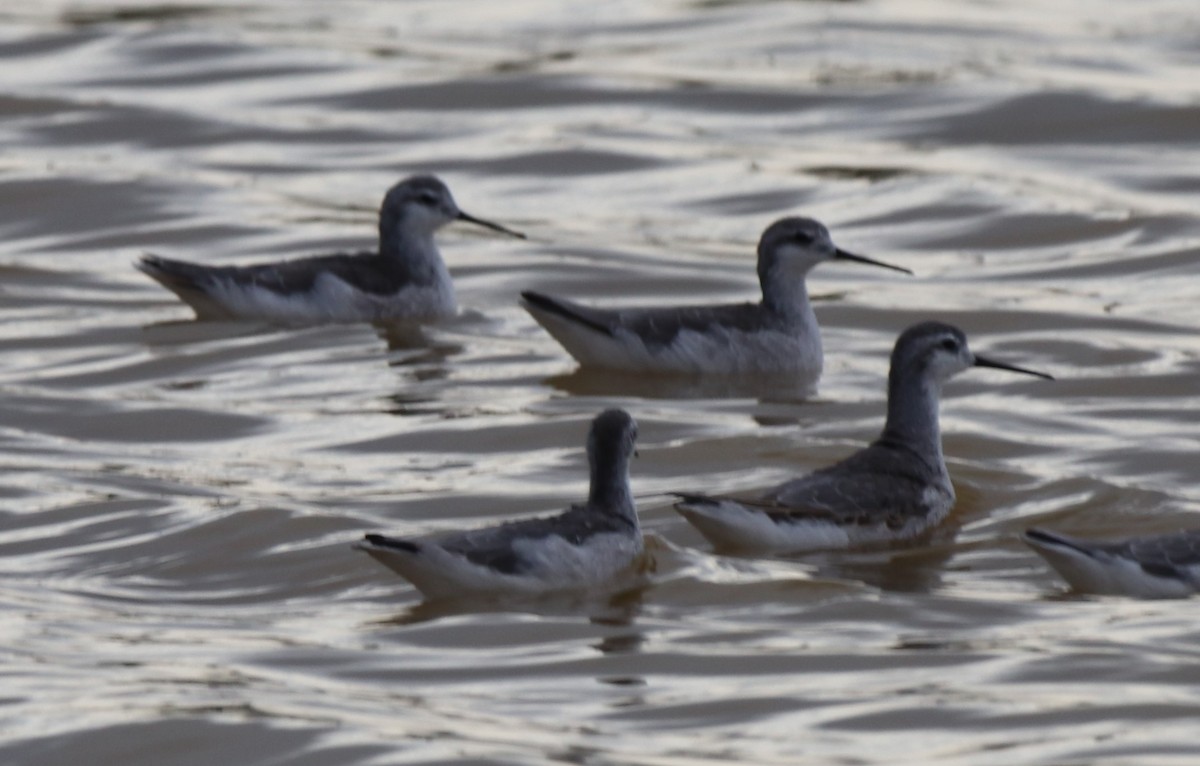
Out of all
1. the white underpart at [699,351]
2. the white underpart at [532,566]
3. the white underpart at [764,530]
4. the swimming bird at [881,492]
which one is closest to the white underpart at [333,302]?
the white underpart at [699,351]

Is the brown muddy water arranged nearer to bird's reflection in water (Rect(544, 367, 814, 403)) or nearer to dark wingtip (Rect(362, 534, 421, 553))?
bird's reflection in water (Rect(544, 367, 814, 403))

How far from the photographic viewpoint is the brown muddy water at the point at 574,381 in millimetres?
9227

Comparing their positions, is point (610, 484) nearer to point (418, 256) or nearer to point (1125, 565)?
point (1125, 565)

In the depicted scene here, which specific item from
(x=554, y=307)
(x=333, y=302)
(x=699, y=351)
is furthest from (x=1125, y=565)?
(x=333, y=302)

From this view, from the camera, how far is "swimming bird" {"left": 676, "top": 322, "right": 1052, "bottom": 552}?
11391 mm

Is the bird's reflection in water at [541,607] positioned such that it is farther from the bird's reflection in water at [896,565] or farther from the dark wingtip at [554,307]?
the dark wingtip at [554,307]

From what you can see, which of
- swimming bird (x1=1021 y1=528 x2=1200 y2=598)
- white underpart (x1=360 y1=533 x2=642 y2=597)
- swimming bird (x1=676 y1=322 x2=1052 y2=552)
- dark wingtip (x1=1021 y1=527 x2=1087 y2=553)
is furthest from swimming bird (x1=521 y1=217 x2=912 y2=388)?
dark wingtip (x1=1021 y1=527 x2=1087 y2=553)

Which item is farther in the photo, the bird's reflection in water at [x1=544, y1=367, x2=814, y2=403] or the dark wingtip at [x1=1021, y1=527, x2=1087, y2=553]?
the bird's reflection in water at [x1=544, y1=367, x2=814, y2=403]

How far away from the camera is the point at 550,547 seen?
1071 centimetres

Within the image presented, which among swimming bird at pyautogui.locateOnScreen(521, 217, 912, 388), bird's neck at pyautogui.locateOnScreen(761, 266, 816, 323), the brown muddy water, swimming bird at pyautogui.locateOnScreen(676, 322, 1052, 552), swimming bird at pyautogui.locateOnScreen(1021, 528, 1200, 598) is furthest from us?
bird's neck at pyautogui.locateOnScreen(761, 266, 816, 323)

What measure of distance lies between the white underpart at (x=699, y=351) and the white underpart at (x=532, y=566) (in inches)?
172

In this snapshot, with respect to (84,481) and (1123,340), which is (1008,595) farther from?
(1123,340)

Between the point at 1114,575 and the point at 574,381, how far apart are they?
555cm

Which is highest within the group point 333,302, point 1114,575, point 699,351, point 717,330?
point 333,302
